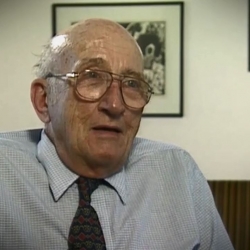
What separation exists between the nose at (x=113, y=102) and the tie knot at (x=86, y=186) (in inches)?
7.2

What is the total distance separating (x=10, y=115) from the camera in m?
2.39

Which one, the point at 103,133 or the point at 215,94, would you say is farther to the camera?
the point at 215,94

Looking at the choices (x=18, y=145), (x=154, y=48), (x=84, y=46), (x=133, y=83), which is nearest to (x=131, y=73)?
(x=133, y=83)

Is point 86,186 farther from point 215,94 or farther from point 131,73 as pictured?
point 215,94

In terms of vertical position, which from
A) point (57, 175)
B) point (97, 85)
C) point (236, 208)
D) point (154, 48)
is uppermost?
point (154, 48)

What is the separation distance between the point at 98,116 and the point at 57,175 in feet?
0.59

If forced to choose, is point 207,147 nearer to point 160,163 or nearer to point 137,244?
point 160,163

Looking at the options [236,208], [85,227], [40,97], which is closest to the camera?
[85,227]

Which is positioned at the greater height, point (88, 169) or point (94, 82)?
point (94, 82)

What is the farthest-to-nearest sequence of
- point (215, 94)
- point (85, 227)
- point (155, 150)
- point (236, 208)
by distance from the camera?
point (215, 94)
point (236, 208)
point (155, 150)
point (85, 227)

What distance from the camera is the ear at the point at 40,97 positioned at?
51.4 inches

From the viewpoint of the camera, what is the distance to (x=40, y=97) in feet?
4.32

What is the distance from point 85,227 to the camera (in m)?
1.19

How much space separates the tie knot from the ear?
181 millimetres
